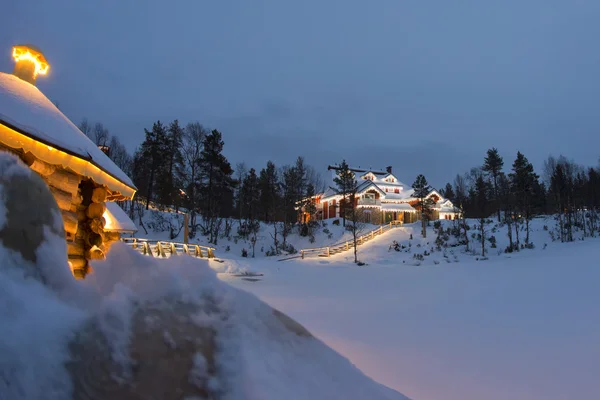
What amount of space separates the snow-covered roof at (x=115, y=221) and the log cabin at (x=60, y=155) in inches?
243

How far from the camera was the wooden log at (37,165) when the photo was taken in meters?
4.25

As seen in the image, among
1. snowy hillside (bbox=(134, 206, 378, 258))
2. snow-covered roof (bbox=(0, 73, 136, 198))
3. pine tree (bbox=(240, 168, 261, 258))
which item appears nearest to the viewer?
snow-covered roof (bbox=(0, 73, 136, 198))

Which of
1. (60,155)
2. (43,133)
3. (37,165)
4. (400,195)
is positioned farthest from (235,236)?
(43,133)

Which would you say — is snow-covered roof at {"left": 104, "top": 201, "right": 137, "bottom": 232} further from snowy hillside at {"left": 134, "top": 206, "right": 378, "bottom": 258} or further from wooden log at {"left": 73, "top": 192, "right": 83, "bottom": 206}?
snowy hillside at {"left": 134, "top": 206, "right": 378, "bottom": 258}

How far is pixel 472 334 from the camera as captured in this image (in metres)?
5.27

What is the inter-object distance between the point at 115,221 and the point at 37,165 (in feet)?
29.2

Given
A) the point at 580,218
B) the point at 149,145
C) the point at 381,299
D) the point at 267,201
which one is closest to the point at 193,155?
the point at 149,145

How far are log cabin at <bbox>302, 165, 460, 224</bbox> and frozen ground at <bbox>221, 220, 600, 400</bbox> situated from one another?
2886 centimetres

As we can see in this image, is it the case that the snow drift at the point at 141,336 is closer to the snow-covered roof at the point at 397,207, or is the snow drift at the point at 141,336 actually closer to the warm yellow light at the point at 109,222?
the warm yellow light at the point at 109,222

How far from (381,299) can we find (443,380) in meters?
5.28

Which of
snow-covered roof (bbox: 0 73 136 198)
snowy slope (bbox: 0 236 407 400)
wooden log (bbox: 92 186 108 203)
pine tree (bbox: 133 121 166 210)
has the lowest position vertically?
snowy slope (bbox: 0 236 407 400)

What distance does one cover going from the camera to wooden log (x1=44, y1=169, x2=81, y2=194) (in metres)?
4.69

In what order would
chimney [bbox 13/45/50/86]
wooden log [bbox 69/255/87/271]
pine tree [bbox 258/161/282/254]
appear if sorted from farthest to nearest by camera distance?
1. pine tree [bbox 258/161/282/254]
2. chimney [bbox 13/45/50/86]
3. wooden log [bbox 69/255/87/271]

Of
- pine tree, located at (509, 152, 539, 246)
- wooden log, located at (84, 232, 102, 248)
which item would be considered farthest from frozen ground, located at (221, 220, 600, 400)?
pine tree, located at (509, 152, 539, 246)
